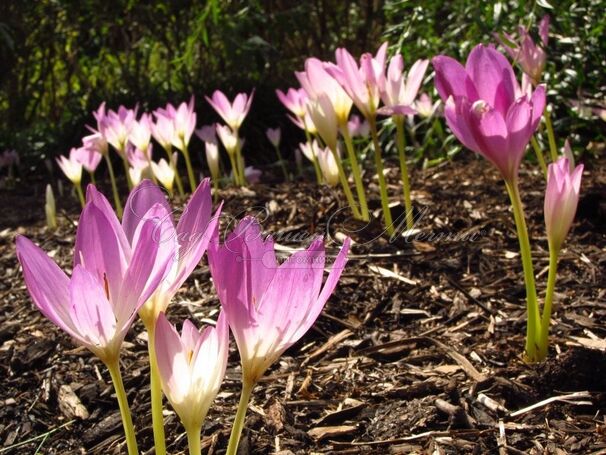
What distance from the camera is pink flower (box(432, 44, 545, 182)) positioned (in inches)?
47.9

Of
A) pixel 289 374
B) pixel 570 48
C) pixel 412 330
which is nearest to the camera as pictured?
pixel 289 374

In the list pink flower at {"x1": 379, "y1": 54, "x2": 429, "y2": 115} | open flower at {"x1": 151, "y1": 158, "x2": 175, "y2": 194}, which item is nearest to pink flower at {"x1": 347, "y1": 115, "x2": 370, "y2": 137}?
open flower at {"x1": 151, "y1": 158, "x2": 175, "y2": 194}

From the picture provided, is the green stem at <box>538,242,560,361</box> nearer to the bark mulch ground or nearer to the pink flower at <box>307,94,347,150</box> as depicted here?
the bark mulch ground

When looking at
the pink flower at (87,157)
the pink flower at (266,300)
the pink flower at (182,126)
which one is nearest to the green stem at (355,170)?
the pink flower at (182,126)

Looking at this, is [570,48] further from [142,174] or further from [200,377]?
[200,377]

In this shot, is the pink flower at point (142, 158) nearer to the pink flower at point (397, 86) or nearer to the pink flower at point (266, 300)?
the pink flower at point (397, 86)

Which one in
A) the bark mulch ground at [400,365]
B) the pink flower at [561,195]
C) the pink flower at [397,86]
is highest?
the pink flower at [397,86]

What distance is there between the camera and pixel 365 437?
124cm

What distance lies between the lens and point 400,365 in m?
1.52

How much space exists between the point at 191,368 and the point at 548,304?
2.76 feet

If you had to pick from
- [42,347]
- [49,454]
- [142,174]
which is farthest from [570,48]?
[49,454]

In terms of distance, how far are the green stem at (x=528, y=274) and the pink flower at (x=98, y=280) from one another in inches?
Result: 29.7

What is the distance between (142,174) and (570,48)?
2.00m

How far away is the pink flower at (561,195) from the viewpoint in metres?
1.27
